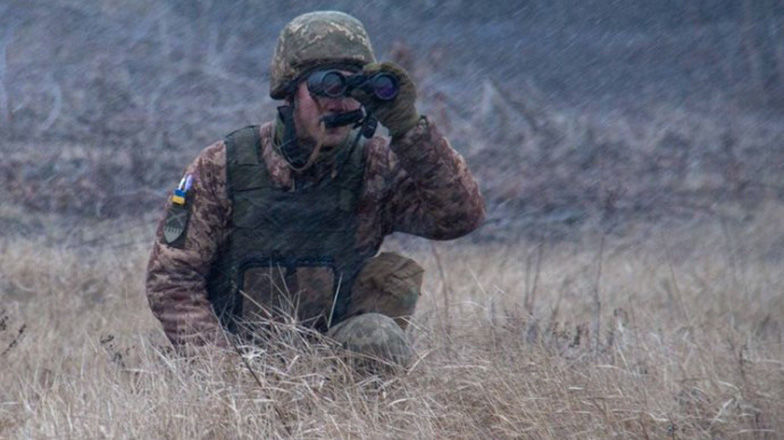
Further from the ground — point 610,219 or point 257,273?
point 257,273

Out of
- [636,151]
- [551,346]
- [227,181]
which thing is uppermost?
[227,181]

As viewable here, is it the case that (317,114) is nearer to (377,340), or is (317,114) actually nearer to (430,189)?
(430,189)

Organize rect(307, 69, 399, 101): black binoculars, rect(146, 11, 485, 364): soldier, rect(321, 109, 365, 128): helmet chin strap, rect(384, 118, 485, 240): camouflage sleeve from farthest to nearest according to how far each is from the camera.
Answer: rect(146, 11, 485, 364): soldier
rect(321, 109, 365, 128): helmet chin strap
rect(384, 118, 485, 240): camouflage sleeve
rect(307, 69, 399, 101): black binoculars

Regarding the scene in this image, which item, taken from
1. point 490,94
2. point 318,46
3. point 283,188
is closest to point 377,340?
point 283,188

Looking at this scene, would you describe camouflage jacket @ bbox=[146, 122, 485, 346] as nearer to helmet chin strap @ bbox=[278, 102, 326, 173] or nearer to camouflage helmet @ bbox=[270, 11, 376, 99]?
helmet chin strap @ bbox=[278, 102, 326, 173]

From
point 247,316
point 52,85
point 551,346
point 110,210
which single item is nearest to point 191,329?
point 247,316

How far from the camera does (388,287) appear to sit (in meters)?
4.54

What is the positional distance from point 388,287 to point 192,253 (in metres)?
0.65

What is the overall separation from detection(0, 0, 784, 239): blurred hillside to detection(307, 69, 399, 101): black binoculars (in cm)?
405

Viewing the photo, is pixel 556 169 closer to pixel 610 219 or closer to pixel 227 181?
pixel 610 219

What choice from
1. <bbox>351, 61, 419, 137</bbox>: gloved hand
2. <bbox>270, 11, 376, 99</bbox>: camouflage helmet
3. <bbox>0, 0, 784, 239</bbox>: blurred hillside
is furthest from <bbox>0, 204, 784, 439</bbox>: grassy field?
<bbox>0, 0, 784, 239</bbox>: blurred hillside

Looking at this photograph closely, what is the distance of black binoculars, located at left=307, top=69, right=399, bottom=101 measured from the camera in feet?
13.2

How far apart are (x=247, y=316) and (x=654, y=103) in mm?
6547

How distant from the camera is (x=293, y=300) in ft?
14.8
